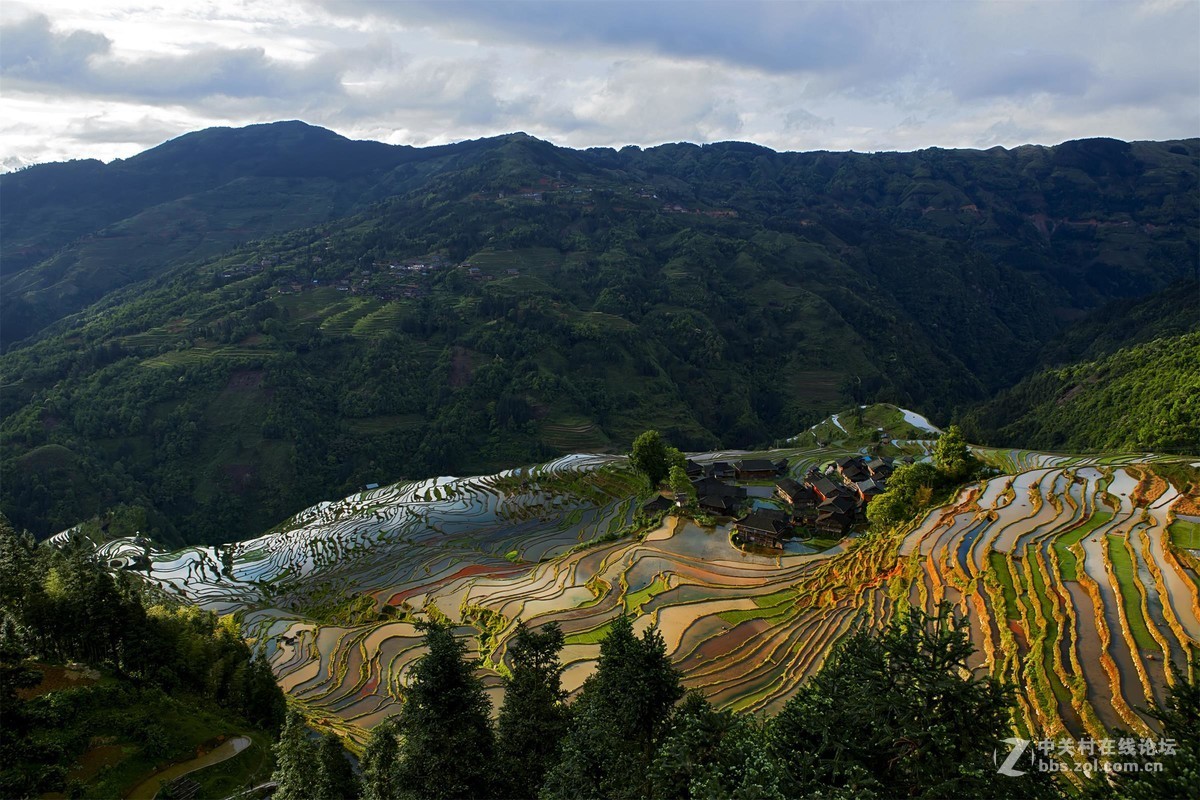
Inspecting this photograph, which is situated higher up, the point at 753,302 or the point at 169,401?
the point at 753,302

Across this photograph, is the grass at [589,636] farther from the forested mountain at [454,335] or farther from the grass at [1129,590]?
the forested mountain at [454,335]

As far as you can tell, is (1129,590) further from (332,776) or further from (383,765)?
(332,776)

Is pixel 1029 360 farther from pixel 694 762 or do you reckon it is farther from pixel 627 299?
pixel 694 762

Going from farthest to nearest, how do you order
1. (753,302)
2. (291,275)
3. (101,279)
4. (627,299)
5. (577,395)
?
(101,279)
(753,302)
(627,299)
(291,275)
(577,395)

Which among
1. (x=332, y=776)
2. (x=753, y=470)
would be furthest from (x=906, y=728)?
(x=753, y=470)

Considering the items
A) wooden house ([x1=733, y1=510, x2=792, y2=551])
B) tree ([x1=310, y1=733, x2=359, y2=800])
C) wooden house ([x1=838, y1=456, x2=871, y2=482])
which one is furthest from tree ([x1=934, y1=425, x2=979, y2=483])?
tree ([x1=310, y1=733, x2=359, y2=800])

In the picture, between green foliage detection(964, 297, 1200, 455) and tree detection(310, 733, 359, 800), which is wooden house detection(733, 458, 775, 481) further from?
tree detection(310, 733, 359, 800)

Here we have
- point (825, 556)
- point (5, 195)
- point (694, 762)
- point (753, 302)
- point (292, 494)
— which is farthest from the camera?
point (5, 195)

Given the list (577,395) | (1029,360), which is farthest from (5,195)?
(1029,360)
